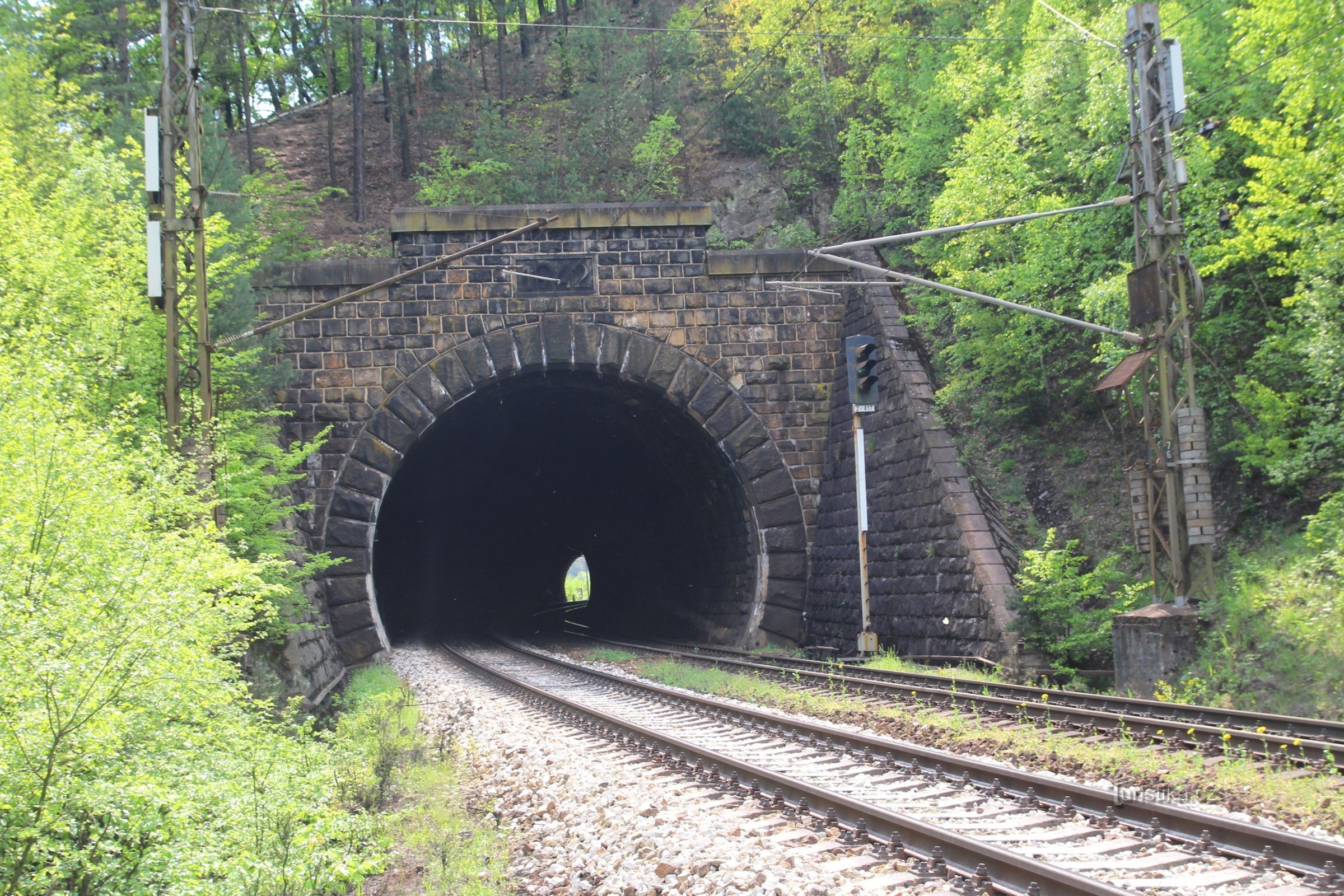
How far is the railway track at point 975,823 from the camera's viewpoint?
448 centimetres

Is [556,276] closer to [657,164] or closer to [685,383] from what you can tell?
[685,383]

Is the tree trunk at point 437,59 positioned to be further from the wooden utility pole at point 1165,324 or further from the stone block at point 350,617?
the wooden utility pole at point 1165,324

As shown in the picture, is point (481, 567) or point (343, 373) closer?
point (343, 373)

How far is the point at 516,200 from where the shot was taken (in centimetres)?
2781

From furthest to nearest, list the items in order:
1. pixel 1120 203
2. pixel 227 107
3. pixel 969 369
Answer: pixel 227 107, pixel 969 369, pixel 1120 203

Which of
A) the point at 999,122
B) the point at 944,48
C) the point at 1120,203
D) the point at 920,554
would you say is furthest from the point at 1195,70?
the point at 944,48

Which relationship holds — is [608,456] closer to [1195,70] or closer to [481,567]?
[481,567]

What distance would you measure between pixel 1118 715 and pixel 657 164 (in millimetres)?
23540

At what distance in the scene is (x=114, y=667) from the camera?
526 cm

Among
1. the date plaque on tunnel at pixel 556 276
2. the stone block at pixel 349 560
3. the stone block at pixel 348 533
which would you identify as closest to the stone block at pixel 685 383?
the date plaque on tunnel at pixel 556 276

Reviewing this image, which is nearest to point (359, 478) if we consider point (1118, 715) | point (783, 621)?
point (783, 621)

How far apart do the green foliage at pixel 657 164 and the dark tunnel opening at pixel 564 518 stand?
784cm

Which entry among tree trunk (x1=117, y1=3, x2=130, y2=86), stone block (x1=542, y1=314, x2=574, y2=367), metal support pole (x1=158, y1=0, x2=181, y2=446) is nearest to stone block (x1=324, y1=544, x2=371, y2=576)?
stone block (x1=542, y1=314, x2=574, y2=367)

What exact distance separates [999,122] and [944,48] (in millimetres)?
9608
